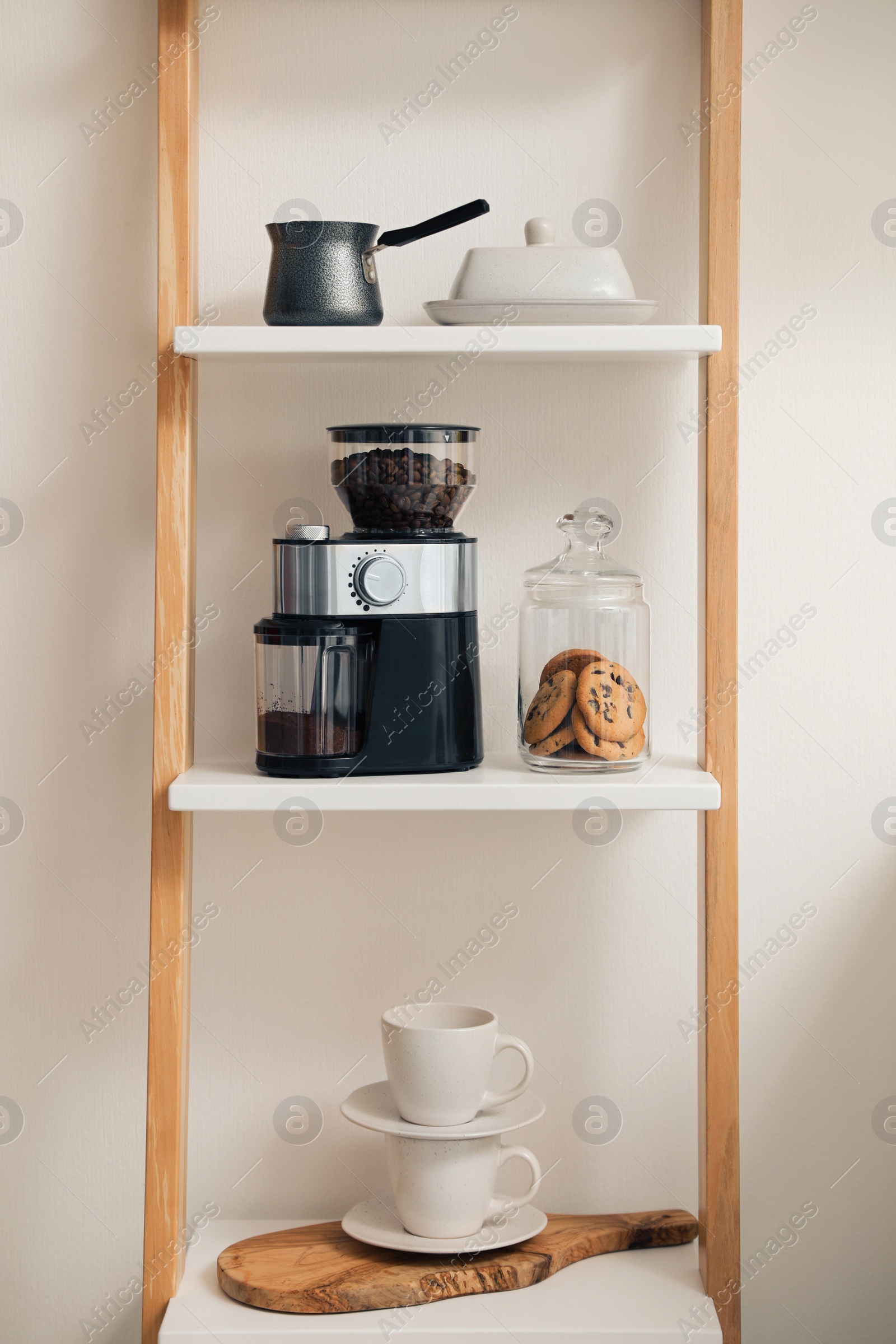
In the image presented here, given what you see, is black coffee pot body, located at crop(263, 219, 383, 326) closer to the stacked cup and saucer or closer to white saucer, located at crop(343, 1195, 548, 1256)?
the stacked cup and saucer

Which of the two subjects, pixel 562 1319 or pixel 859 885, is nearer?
pixel 562 1319

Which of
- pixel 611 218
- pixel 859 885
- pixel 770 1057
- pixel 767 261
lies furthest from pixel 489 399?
pixel 770 1057

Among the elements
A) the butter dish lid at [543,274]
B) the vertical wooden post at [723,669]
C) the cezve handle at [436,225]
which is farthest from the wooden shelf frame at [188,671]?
the cezve handle at [436,225]

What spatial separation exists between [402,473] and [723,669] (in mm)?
373

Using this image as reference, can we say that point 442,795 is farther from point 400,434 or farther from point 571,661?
point 400,434

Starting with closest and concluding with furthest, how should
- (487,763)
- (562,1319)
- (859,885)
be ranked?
(562,1319), (487,763), (859,885)

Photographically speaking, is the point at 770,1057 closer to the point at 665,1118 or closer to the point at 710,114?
the point at 665,1118

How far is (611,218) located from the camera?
4.17ft

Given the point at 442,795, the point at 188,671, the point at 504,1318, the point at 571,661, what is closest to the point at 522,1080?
the point at 504,1318

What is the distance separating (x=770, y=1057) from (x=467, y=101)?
1147mm

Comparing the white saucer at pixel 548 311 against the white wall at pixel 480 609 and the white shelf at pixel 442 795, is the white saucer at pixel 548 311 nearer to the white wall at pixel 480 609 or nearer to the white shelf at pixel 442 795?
the white wall at pixel 480 609

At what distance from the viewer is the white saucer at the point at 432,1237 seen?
113cm

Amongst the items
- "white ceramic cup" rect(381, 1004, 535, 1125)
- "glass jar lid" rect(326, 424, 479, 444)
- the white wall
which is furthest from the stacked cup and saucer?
"glass jar lid" rect(326, 424, 479, 444)

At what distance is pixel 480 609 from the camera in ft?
4.26
